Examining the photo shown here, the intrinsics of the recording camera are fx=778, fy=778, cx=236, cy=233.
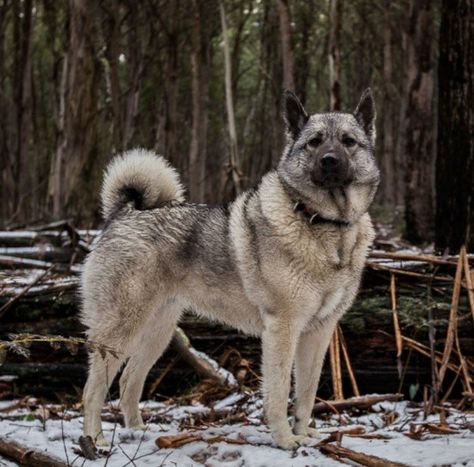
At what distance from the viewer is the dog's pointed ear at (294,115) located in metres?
4.88

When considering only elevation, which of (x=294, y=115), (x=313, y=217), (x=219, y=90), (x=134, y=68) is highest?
(x=219, y=90)

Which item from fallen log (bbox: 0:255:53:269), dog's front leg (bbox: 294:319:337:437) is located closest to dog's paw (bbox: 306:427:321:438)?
dog's front leg (bbox: 294:319:337:437)

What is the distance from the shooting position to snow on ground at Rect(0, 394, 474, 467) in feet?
13.6

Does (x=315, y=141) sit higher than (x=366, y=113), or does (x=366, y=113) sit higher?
(x=366, y=113)

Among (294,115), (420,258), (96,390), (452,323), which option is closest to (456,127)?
(420,258)

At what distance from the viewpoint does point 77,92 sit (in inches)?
555

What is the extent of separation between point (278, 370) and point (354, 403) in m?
1.04

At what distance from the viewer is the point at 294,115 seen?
493 centimetres

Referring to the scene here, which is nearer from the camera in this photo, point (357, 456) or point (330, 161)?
point (357, 456)

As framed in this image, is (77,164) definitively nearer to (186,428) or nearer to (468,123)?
(468,123)

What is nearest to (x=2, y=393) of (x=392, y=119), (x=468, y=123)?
(x=468, y=123)

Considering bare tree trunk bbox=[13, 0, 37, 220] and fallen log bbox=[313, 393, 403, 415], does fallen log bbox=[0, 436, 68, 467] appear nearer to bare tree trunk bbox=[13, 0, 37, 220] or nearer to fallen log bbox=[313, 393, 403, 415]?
fallen log bbox=[313, 393, 403, 415]

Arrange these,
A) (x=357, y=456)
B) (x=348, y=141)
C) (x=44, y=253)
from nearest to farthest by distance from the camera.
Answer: (x=357, y=456) < (x=348, y=141) < (x=44, y=253)

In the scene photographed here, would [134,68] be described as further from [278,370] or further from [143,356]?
[278,370]
